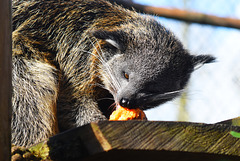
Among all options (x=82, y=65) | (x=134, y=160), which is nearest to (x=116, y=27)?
(x=82, y=65)

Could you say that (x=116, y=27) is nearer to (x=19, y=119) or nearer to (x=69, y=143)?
(x=19, y=119)

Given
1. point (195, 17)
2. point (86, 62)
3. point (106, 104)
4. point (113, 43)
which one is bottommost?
point (106, 104)

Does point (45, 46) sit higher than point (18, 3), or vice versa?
point (18, 3)

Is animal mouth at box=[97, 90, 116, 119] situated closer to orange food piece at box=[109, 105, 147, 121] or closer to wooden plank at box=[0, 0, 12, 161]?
orange food piece at box=[109, 105, 147, 121]

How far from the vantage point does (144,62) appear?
2969mm

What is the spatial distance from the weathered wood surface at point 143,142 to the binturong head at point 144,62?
1.10 m

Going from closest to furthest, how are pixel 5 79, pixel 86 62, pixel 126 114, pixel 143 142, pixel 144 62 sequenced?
pixel 5 79, pixel 143 142, pixel 126 114, pixel 144 62, pixel 86 62

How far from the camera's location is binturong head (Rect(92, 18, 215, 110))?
2.88 m

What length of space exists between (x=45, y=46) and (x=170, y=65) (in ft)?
3.56

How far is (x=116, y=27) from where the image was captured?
131 inches

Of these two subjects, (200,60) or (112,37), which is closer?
(112,37)

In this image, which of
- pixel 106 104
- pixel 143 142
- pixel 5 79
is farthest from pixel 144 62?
pixel 5 79

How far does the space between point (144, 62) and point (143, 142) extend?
148 centimetres

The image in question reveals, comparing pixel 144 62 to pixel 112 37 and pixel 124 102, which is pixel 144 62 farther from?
pixel 124 102
